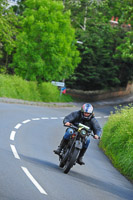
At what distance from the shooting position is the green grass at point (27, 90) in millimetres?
33125

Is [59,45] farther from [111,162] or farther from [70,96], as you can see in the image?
[111,162]

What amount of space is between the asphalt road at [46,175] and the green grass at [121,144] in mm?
278

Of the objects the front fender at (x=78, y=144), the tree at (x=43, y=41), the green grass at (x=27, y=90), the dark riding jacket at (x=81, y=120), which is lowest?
the green grass at (x=27, y=90)

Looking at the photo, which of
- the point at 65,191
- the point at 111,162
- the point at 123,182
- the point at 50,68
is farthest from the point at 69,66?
the point at 65,191

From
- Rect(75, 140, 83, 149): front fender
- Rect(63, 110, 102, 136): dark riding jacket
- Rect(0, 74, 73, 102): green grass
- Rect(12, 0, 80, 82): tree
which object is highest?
Rect(63, 110, 102, 136): dark riding jacket

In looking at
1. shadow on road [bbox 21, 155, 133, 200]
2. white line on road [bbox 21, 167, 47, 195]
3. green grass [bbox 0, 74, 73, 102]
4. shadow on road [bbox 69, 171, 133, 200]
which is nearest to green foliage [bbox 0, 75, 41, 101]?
green grass [bbox 0, 74, 73, 102]

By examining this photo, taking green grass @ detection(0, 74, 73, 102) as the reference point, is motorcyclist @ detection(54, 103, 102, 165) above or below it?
above

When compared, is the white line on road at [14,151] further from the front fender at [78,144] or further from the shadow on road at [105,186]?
the front fender at [78,144]

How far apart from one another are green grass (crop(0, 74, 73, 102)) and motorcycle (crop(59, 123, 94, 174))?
Answer: 835 inches

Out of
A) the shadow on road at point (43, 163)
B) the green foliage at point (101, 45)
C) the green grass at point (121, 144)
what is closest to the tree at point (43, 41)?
the green foliage at point (101, 45)

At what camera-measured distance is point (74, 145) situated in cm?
1053

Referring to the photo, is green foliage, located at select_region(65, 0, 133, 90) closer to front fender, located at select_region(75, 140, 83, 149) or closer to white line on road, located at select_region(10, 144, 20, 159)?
white line on road, located at select_region(10, 144, 20, 159)

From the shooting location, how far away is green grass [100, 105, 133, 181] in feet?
43.2

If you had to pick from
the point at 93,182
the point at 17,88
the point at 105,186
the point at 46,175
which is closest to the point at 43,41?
the point at 17,88
